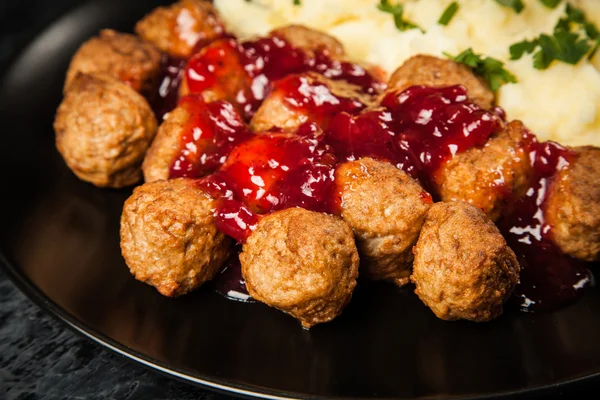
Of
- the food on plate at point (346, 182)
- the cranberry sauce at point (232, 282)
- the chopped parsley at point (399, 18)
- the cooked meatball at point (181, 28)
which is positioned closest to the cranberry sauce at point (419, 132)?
the food on plate at point (346, 182)

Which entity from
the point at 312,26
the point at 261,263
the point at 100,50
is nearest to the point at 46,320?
the point at 261,263

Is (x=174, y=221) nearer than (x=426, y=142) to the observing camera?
Yes

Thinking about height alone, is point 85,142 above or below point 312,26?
below

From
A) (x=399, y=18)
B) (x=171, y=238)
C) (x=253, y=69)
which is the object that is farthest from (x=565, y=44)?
(x=171, y=238)

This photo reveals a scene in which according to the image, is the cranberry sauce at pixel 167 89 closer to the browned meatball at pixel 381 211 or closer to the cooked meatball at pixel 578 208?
the browned meatball at pixel 381 211

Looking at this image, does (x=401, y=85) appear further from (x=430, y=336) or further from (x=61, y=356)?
(x=61, y=356)

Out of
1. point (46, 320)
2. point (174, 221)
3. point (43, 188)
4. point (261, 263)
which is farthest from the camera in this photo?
point (43, 188)
